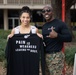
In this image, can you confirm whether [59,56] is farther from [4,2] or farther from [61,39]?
[4,2]

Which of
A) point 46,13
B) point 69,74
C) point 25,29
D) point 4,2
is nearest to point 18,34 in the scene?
point 25,29

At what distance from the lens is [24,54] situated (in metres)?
5.05

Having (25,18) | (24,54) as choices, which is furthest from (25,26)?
(24,54)

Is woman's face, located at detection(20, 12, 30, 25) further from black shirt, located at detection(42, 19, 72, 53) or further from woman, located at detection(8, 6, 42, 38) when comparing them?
black shirt, located at detection(42, 19, 72, 53)

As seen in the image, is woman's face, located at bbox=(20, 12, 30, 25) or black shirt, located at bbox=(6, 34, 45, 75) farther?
black shirt, located at bbox=(6, 34, 45, 75)

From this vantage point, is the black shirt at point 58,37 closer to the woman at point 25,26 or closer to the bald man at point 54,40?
the bald man at point 54,40

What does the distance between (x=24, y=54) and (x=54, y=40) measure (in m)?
0.56

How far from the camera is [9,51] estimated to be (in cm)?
498

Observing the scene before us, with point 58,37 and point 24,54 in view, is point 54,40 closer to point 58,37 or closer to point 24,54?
point 58,37

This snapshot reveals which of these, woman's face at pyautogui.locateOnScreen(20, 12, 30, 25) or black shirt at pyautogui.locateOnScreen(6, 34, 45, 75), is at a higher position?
woman's face at pyautogui.locateOnScreen(20, 12, 30, 25)

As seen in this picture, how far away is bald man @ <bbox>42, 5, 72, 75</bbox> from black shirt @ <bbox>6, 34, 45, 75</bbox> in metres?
0.12

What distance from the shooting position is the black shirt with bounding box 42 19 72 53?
194 inches

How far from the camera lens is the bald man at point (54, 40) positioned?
16.2 feet

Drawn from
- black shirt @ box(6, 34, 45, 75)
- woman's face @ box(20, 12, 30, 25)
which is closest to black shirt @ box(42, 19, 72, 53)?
black shirt @ box(6, 34, 45, 75)
